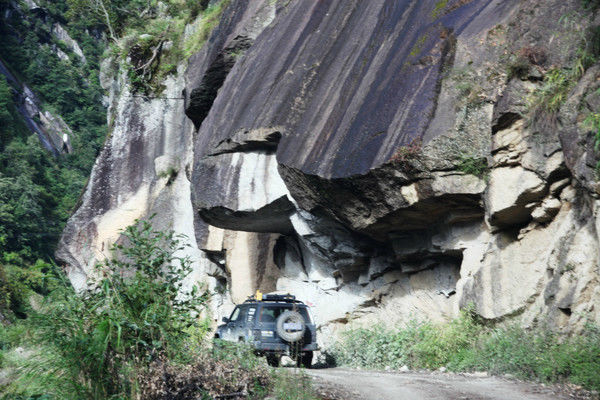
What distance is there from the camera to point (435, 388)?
8.48 metres

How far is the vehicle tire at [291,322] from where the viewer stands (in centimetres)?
1283

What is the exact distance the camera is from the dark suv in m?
12.9

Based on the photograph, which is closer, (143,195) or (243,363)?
(243,363)

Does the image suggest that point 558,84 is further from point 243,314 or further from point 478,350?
point 243,314

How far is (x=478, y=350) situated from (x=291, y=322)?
11.9 ft

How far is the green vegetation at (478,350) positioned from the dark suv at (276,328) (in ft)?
5.27

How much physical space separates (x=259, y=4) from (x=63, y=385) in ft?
55.4

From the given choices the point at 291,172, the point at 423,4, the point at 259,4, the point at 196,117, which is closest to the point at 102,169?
the point at 196,117

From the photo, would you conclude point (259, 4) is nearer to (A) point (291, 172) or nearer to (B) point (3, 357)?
(A) point (291, 172)

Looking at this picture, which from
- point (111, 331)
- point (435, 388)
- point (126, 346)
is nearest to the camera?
point (111, 331)

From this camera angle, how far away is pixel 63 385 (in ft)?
21.7

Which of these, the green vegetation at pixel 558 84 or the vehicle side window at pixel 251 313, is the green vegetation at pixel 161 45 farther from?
the green vegetation at pixel 558 84

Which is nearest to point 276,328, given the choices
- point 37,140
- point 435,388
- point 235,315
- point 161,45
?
point 235,315

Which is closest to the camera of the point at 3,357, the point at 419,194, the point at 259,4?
the point at 419,194
